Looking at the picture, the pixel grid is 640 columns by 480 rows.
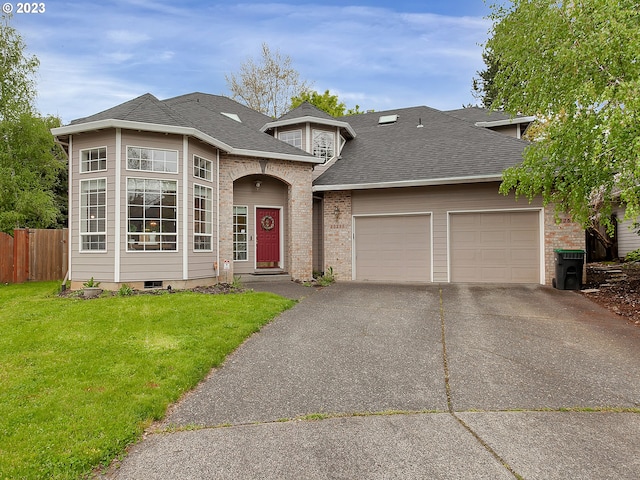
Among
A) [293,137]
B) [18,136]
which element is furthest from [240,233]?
[18,136]

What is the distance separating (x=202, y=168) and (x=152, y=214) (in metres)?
1.79

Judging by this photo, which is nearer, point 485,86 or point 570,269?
point 570,269

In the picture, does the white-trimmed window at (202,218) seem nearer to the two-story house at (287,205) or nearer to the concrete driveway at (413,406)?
the two-story house at (287,205)

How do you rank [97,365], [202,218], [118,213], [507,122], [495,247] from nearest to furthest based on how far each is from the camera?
1. [97,365]
2. [118,213]
3. [202,218]
4. [495,247]
5. [507,122]

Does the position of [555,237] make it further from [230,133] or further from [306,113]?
[230,133]

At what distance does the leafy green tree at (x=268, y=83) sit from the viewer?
24828 millimetres

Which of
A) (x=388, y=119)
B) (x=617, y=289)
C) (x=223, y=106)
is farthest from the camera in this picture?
(x=388, y=119)

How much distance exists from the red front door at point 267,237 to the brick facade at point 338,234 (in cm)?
154

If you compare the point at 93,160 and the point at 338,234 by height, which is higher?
the point at 93,160

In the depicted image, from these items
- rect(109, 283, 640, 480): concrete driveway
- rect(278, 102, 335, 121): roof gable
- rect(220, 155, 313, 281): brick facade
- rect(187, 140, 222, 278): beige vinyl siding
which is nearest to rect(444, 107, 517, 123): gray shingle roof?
rect(278, 102, 335, 121): roof gable

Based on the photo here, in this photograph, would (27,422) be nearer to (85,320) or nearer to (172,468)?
(172,468)

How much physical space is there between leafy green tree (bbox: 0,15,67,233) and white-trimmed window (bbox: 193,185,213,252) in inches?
369

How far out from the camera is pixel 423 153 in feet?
39.3

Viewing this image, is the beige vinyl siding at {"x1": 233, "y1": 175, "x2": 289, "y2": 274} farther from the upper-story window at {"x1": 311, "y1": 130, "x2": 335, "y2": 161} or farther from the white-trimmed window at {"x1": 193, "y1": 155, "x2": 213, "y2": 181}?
the upper-story window at {"x1": 311, "y1": 130, "x2": 335, "y2": 161}
